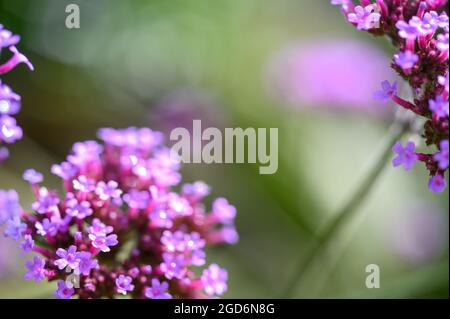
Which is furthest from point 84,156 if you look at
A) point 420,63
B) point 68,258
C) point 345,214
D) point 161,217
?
point 420,63

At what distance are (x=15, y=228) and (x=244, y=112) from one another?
7.41 ft

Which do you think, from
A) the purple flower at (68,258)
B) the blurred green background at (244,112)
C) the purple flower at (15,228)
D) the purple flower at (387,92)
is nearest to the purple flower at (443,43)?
the purple flower at (387,92)

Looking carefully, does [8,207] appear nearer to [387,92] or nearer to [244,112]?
[387,92]

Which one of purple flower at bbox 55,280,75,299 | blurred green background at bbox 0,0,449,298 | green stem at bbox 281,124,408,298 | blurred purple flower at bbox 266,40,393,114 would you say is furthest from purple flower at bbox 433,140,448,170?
blurred purple flower at bbox 266,40,393,114

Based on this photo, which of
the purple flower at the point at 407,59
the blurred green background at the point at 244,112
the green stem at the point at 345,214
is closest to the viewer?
the purple flower at the point at 407,59

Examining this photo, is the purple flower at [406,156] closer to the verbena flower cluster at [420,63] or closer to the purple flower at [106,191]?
the verbena flower cluster at [420,63]

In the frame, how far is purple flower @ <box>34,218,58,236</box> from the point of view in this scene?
1.75m

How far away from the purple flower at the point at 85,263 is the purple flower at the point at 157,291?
0.62 feet

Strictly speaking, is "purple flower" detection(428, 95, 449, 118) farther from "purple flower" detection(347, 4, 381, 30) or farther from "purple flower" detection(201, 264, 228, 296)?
"purple flower" detection(201, 264, 228, 296)

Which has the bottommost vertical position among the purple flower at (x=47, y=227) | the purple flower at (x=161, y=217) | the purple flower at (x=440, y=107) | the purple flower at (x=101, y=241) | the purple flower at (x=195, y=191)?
the purple flower at (x=101, y=241)

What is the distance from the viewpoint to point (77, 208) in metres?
1.80

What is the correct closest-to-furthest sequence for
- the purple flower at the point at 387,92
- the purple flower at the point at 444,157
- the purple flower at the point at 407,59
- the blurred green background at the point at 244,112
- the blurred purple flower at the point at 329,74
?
the purple flower at the point at 444,157 < the purple flower at the point at 407,59 < the purple flower at the point at 387,92 < the blurred green background at the point at 244,112 < the blurred purple flower at the point at 329,74

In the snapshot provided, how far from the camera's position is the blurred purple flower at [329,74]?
3889 mm
